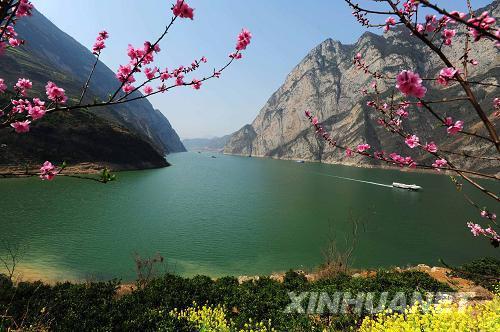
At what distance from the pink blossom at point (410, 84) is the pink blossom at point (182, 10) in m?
3.15

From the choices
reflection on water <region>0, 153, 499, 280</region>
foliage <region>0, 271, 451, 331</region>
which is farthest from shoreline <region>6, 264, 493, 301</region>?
foliage <region>0, 271, 451, 331</region>

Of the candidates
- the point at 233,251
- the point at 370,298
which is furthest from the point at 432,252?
the point at 370,298

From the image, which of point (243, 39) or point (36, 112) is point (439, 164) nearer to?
point (243, 39)

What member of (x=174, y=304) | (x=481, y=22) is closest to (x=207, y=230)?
(x=174, y=304)

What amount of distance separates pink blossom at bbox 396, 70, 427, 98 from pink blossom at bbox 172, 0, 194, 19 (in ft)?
10.3

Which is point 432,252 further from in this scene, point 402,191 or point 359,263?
point 402,191

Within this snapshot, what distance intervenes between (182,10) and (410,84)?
330cm

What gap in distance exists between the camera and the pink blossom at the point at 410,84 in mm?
2915

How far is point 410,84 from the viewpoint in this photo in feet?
9.80

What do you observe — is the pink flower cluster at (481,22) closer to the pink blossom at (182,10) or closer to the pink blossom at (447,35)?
the pink blossom at (447,35)

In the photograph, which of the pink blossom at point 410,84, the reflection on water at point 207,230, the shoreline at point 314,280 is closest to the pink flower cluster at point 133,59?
the pink blossom at point 410,84

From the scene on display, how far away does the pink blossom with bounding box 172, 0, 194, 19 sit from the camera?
4.63m

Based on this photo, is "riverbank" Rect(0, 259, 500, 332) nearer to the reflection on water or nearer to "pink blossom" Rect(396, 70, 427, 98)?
"pink blossom" Rect(396, 70, 427, 98)

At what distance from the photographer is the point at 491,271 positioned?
1933cm
